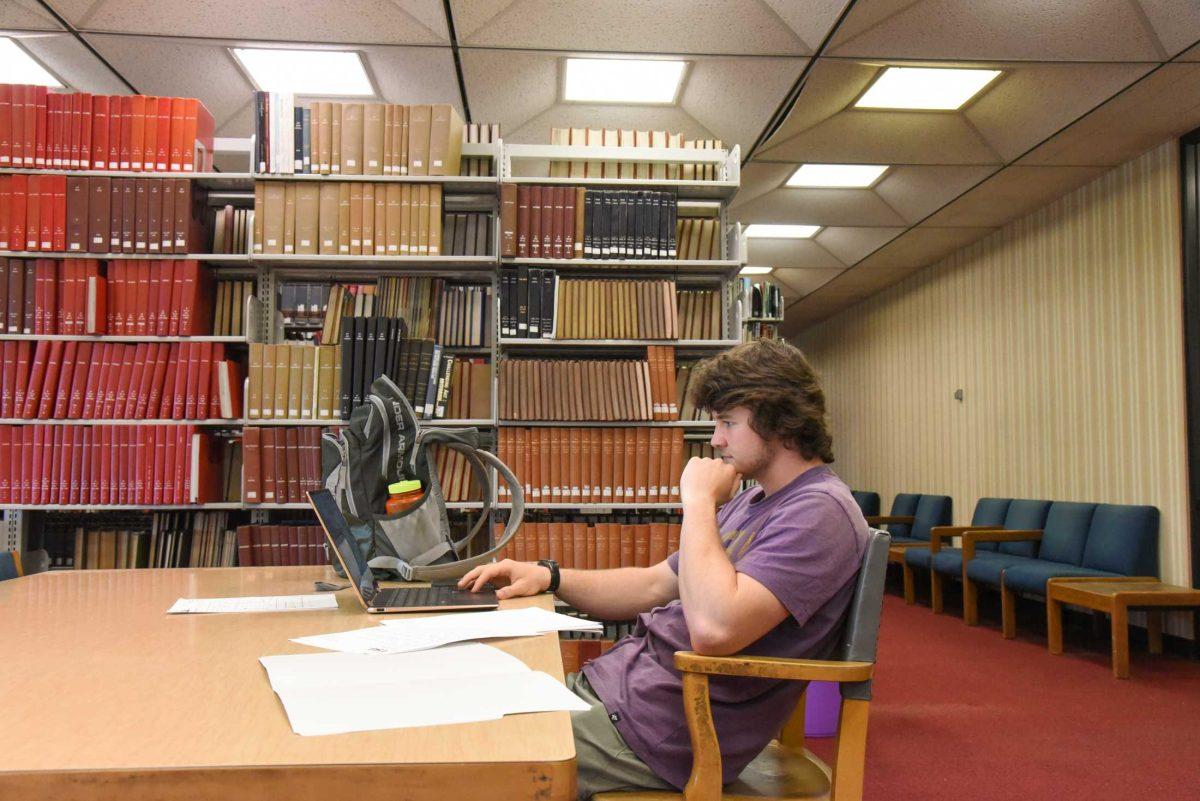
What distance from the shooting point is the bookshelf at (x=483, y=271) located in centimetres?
371

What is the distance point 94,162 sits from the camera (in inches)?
148

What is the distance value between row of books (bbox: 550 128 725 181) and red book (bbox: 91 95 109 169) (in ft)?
6.22

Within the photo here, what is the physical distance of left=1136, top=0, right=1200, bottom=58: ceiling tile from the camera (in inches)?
Result: 139

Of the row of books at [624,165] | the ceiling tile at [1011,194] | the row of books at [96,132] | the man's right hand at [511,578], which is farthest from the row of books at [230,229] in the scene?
the ceiling tile at [1011,194]

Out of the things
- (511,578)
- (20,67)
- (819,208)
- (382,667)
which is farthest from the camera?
(819,208)

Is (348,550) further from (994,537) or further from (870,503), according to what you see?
(870,503)

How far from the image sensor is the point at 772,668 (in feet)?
4.15

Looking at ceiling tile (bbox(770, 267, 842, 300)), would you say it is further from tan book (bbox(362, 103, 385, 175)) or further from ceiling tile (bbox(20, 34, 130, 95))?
ceiling tile (bbox(20, 34, 130, 95))

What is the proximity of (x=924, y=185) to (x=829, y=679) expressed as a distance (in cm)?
516

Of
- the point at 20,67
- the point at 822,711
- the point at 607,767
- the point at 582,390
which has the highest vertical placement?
the point at 20,67

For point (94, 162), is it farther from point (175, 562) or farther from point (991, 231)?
point (991, 231)

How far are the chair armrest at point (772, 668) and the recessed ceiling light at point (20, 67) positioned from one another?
4404 millimetres

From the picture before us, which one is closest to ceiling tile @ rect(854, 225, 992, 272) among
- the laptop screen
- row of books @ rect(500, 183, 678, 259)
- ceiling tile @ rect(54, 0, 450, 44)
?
row of books @ rect(500, 183, 678, 259)

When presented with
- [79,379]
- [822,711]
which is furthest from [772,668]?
[79,379]
